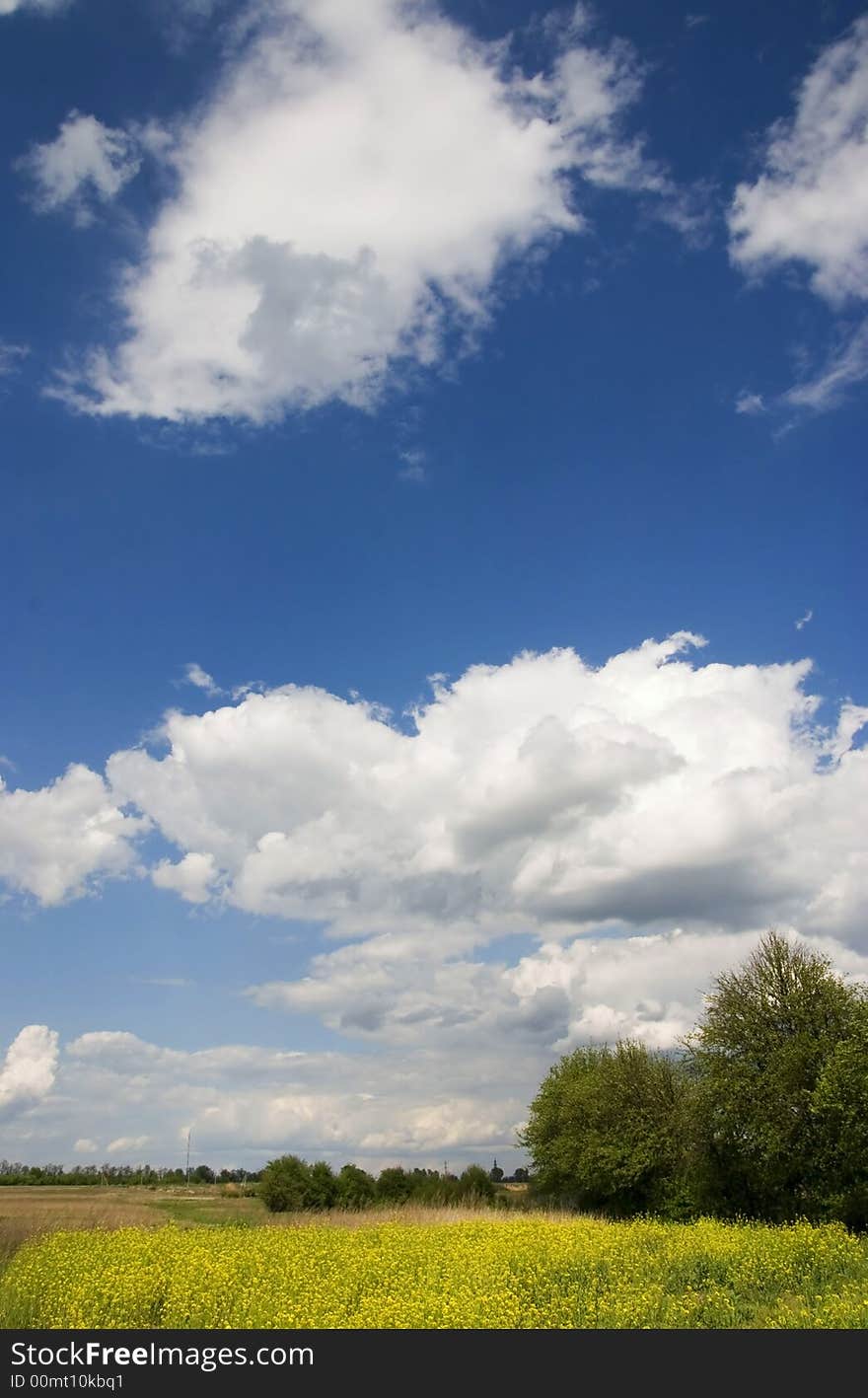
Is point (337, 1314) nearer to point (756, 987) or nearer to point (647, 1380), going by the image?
point (647, 1380)

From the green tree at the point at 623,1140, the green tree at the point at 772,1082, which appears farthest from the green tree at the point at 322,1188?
the green tree at the point at 772,1082

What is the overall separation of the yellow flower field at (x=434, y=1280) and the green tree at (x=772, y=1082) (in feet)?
23.4

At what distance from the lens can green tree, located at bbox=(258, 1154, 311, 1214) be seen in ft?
153

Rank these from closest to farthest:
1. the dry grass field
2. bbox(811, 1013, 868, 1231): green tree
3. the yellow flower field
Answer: the yellow flower field → the dry grass field → bbox(811, 1013, 868, 1231): green tree

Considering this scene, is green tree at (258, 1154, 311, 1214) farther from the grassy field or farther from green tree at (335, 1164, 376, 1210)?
the grassy field

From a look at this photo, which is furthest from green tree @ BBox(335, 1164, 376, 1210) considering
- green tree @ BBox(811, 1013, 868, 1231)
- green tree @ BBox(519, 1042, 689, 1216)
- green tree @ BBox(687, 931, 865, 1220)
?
green tree @ BBox(811, 1013, 868, 1231)

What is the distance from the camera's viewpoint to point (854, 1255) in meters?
24.1

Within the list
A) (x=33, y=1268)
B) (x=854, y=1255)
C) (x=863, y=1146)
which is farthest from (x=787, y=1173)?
(x=33, y=1268)

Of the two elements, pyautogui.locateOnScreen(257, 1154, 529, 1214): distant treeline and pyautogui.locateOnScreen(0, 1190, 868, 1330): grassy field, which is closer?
pyautogui.locateOnScreen(0, 1190, 868, 1330): grassy field

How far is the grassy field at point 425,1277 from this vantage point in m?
16.2

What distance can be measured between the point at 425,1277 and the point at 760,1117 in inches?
830

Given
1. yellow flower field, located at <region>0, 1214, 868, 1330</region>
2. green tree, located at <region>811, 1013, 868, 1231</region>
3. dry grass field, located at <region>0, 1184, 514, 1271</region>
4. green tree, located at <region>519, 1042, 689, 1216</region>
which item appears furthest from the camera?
green tree, located at <region>519, 1042, 689, 1216</region>

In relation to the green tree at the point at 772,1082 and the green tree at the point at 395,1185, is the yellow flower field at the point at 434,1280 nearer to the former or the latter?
the green tree at the point at 772,1082

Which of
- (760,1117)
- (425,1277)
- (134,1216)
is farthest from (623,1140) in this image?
(425,1277)
